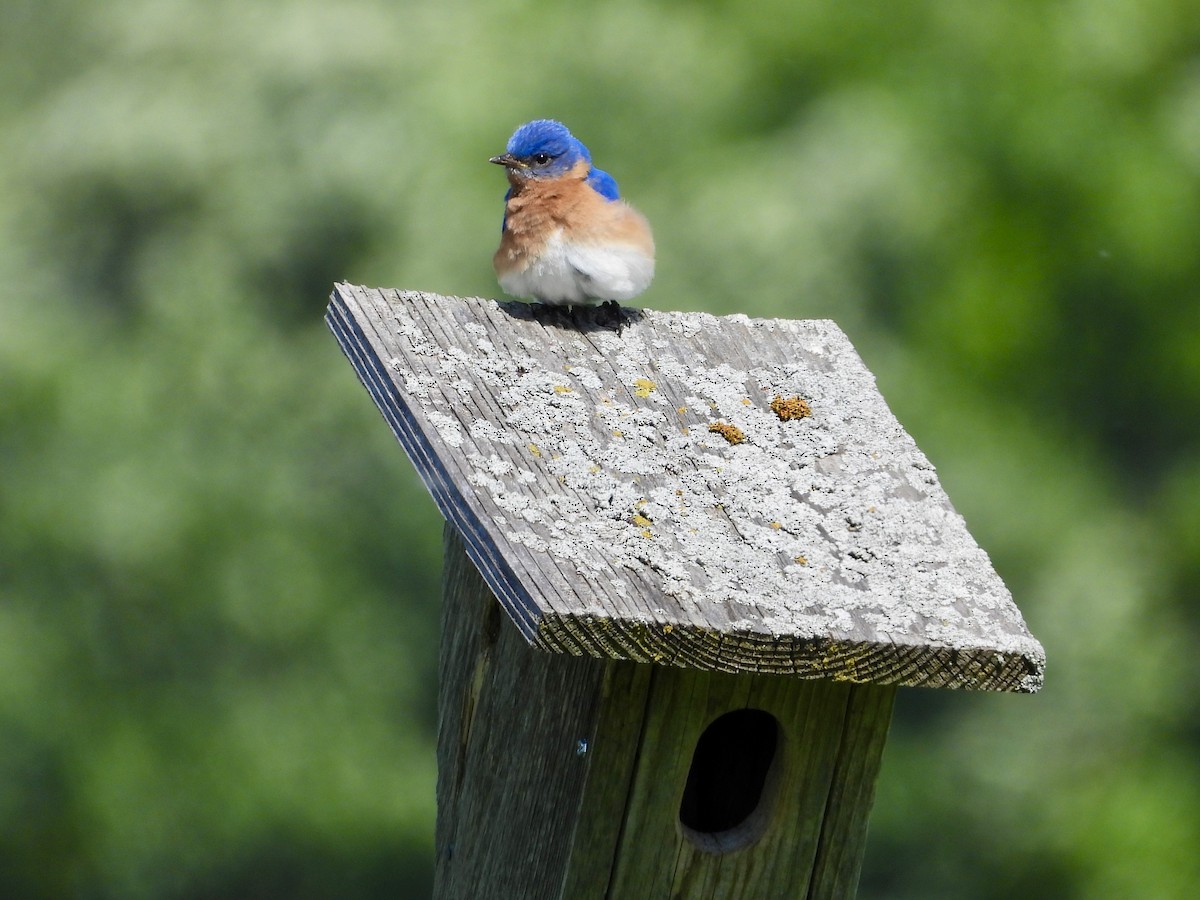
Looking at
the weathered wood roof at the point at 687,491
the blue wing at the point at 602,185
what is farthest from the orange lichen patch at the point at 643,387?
the blue wing at the point at 602,185

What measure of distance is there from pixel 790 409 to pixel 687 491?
38 centimetres

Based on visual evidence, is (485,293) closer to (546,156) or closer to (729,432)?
(546,156)

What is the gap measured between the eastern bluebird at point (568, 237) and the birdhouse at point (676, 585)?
6.5 inches

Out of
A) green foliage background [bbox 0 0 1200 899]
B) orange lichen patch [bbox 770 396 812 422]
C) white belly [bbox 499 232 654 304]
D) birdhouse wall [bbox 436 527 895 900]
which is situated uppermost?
green foliage background [bbox 0 0 1200 899]

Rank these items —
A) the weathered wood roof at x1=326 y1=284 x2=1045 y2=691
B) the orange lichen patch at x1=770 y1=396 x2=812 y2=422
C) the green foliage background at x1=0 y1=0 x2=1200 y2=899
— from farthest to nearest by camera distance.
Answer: the green foliage background at x1=0 y1=0 x2=1200 y2=899
the orange lichen patch at x1=770 y1=396 x2=812 y2=422
the weathered wood roof at x1=326 y1=284 x2=1045 y2=691

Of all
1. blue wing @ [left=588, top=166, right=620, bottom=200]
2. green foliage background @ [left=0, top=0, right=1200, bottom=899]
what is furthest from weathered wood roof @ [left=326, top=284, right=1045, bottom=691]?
green foliage background @ [left=0, top=0, right=1200, bottom=899]

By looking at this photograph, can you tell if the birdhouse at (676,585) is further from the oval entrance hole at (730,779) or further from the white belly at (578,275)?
the white belly at (578,275)

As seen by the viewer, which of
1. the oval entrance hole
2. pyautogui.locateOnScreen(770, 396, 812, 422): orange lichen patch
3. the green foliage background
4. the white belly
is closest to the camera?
the oval entrance hole

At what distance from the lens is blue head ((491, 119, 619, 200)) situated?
3400 millimetres

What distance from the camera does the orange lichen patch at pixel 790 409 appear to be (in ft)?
8.89

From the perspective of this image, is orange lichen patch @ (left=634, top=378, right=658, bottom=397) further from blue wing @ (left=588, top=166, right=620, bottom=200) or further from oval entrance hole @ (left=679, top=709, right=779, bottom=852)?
blue wing @ (left=588, top=166, right=620, bottom=200)

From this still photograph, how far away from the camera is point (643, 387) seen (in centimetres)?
269

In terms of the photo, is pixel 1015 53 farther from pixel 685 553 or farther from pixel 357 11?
pixel 685 553

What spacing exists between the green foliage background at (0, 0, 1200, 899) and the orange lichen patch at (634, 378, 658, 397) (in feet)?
11.6
